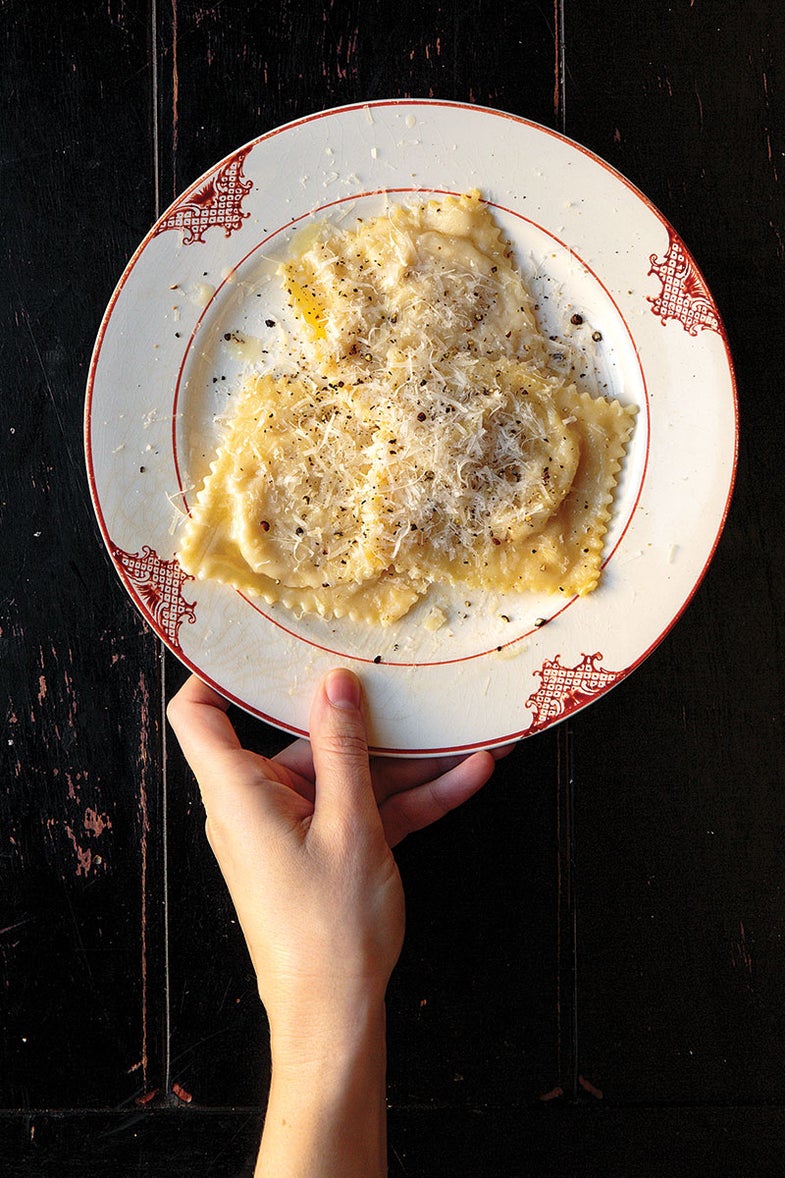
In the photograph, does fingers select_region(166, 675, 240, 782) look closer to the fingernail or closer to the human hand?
the human hand

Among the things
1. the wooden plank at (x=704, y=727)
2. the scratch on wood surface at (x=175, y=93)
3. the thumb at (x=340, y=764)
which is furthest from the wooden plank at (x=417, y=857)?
the thumb at (x=340, y=764)

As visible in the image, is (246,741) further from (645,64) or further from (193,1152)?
(645,64)

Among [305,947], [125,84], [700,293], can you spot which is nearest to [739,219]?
A: [700,293]

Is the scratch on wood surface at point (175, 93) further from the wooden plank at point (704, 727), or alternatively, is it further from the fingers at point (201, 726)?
the fingers at point (201, 726)

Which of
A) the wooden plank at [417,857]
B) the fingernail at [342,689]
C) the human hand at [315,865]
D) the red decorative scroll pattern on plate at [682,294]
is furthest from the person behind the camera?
the wooden plank at [417,857]

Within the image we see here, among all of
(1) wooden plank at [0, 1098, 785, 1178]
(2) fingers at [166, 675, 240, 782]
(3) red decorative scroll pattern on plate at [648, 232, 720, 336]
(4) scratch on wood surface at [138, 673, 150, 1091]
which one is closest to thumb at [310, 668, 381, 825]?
(2) fingers at [166, 675, 240, 782]

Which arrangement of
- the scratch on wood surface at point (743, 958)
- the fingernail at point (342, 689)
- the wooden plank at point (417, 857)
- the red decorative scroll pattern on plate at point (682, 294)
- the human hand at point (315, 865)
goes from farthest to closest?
the scratch on wood surface at point (743, 958) → the wooden plank at point (417, 857) → the red decorative scroll pattern on plate at point (682, 294) → the fingernail at point (342, 689) → the human hand at point (315, 865)

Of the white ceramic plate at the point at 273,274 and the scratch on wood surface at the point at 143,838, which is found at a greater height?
the white ceramic plate at the point at 273,274
